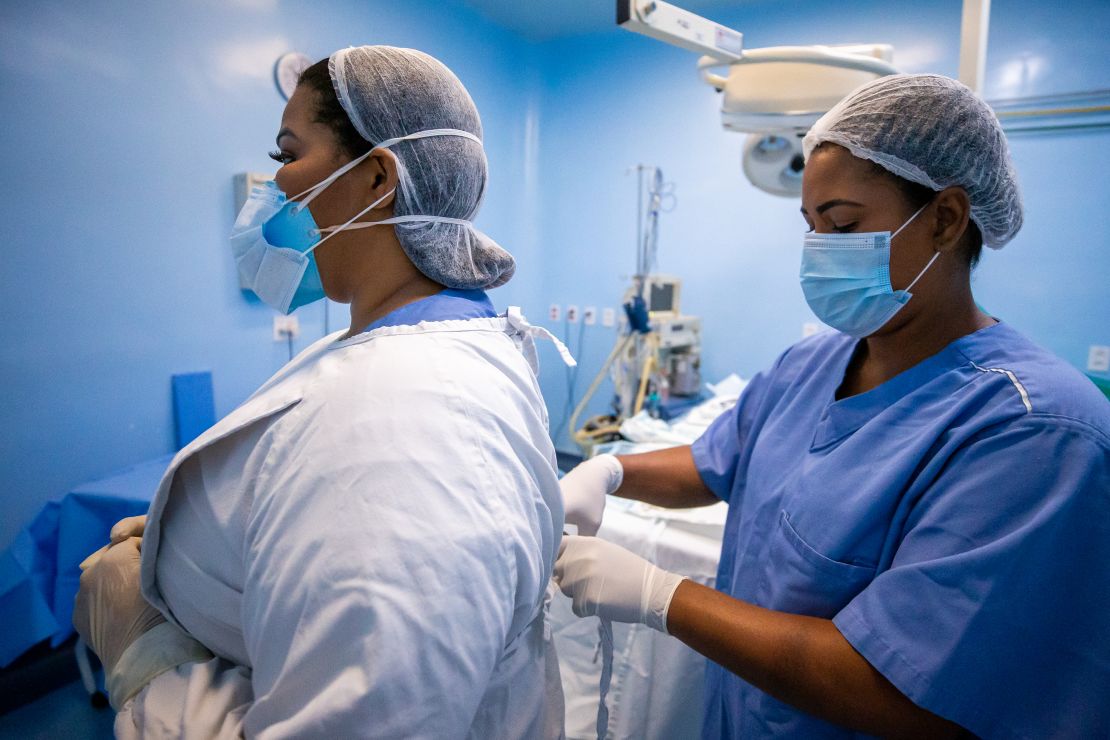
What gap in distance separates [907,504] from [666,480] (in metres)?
0.52

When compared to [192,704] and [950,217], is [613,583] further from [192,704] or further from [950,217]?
[950,217]

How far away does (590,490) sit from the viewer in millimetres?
1129

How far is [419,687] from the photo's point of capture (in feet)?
1.70

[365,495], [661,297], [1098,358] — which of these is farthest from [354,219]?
[1098,358]

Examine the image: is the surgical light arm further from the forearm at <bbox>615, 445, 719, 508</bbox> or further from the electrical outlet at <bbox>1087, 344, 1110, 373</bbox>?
the electrical outlet at <bbox>1087, 344, 1110, 373</bbox>

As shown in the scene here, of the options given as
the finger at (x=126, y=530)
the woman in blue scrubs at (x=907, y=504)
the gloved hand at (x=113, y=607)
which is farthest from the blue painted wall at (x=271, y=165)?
the woman in blue scrubs at (x=907, y=504)

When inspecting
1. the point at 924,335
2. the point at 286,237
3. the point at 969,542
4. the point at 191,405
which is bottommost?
the point at 191,405

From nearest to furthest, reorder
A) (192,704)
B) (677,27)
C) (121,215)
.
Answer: (192,704) < (677,27) < (121,215)

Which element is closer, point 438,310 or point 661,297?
point 438,310

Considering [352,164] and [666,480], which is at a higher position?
[352,164]

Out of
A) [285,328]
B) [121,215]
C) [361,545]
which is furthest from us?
[285,328]

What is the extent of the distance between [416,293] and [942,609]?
710mm

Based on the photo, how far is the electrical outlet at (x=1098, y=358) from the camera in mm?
2490

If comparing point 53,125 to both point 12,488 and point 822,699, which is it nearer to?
point 12,488
